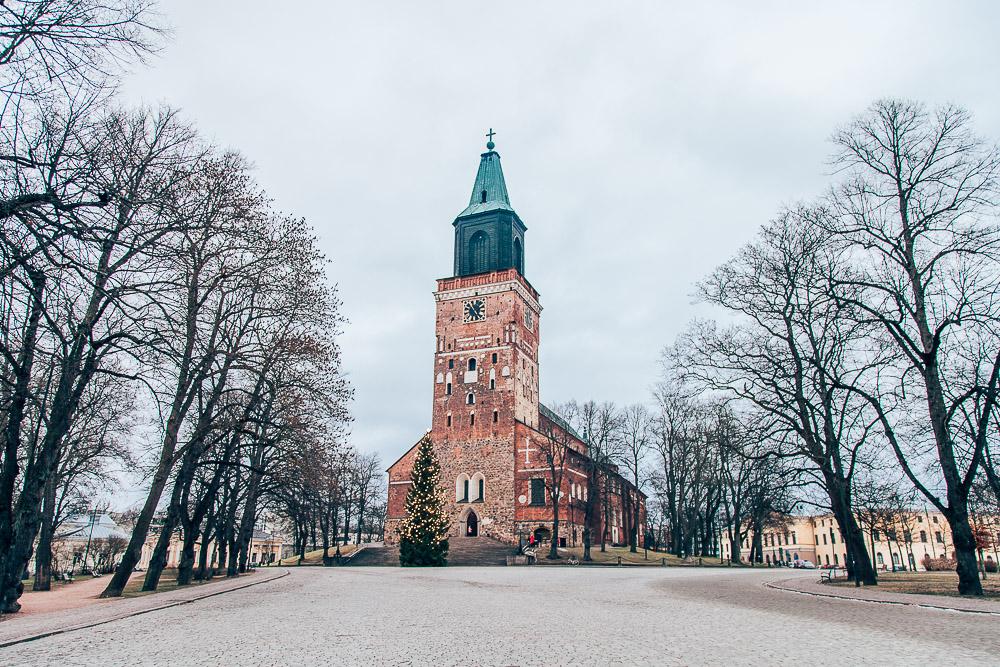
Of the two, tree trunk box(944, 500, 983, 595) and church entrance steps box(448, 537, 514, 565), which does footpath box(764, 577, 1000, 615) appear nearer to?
tree trunk box(944, 500, 983, 595)

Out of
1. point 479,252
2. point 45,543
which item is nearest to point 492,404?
point 479,252

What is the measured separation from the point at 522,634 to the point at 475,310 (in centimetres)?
5025

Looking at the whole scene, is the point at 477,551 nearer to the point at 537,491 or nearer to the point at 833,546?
the point at 537,491

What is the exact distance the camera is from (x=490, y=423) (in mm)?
56656

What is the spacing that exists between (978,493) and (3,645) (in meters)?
24.4

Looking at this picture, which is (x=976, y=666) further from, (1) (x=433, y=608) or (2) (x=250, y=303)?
(2) (x=250, y=303)

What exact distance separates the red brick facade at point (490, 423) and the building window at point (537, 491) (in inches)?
4.9

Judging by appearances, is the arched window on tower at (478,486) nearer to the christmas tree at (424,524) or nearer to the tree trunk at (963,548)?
the christmas tree at (424,524)

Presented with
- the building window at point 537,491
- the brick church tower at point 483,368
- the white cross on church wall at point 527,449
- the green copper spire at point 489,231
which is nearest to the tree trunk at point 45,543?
the brick church tower at point 483,368

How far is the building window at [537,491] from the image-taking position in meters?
53.8

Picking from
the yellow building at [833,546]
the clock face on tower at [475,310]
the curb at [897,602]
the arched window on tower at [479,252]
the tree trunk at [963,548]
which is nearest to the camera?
the curb at [897,602]

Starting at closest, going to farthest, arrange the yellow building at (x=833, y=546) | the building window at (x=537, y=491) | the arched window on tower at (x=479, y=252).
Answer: the building window at (x=537, y=491) → the arched window on tower at (x=479, y=252) → the yellow building at (x=833, y=546)

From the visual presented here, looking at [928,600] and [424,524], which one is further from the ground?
[424,524]

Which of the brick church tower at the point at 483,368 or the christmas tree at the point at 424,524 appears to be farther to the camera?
the brick church tower at the point at 483,368
